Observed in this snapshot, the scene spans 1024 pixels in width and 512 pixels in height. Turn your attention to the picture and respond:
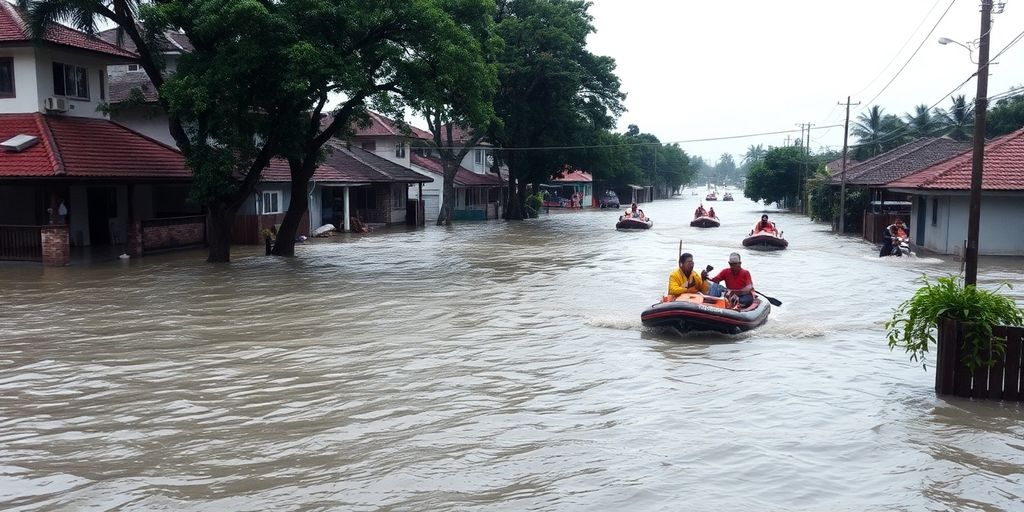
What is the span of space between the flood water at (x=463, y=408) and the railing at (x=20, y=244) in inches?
170

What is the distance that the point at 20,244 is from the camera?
24.4 m

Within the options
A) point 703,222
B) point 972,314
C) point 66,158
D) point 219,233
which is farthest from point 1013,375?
point 703,222

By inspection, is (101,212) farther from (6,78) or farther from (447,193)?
(447,193)

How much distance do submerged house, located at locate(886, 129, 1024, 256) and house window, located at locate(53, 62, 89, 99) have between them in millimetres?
25918

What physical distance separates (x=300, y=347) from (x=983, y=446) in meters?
9.60

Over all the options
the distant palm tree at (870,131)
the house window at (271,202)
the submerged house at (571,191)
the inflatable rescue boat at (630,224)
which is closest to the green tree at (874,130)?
the distant palm tree at (870,131)

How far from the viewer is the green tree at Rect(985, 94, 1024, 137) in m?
61.4

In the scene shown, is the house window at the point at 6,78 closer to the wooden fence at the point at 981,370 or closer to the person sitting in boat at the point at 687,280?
the person sitting in boat at the point at 687,280

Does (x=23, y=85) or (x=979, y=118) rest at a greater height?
(x=23, y=85)

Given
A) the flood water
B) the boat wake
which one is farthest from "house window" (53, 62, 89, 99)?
the boat wake

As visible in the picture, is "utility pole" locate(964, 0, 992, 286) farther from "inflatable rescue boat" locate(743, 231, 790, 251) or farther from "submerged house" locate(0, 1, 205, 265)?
"submerged house" locate(0, 1, 205, 265)

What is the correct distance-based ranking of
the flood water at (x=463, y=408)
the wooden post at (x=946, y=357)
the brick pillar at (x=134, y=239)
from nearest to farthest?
1. the flood water at (x=463, y=408)
2. the wooden post at (x=946, y=357)
3. the brick pillar at (x=134, y=239)

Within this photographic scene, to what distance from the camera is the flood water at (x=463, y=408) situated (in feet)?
25.3

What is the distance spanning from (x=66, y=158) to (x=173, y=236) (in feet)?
19.6
